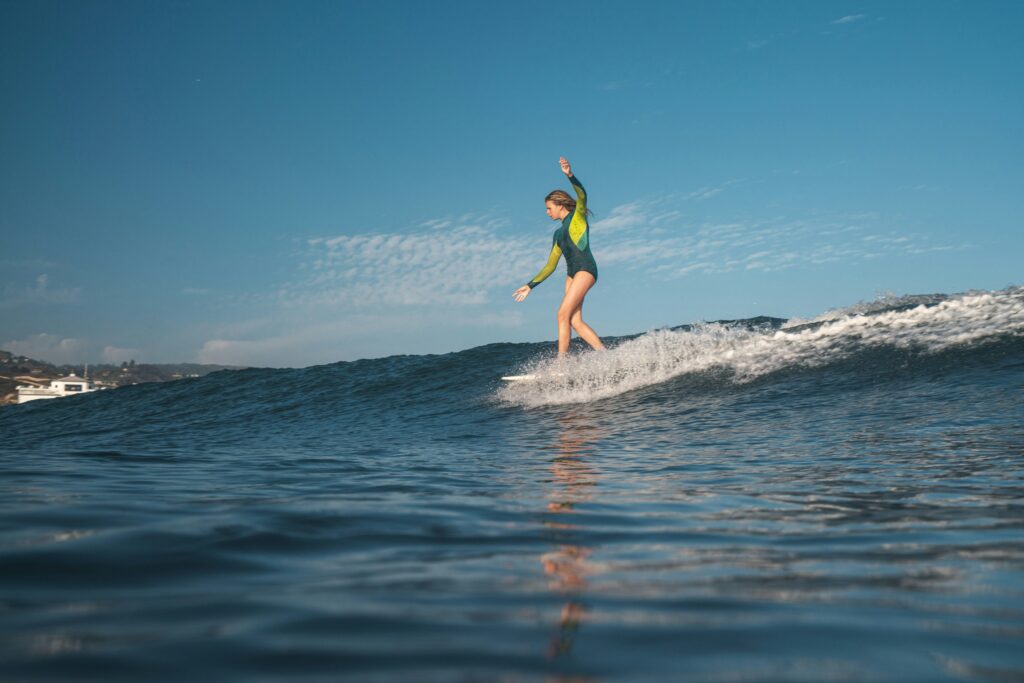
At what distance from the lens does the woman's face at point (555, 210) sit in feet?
32.4

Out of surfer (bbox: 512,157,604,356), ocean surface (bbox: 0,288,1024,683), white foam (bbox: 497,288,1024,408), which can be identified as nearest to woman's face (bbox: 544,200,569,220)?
surfer (bbox: 512,157,604,356)

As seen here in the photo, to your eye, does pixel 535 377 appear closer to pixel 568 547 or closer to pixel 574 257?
pixel 574 257

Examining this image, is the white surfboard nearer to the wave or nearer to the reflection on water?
the wave

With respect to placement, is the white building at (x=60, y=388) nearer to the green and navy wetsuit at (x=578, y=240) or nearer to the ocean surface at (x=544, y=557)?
the green and navy wetsuit at (x=578, y=240)

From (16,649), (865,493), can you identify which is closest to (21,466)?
(16,649)

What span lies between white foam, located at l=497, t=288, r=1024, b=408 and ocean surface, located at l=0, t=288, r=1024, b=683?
2306 millimetres

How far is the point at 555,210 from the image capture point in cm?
987

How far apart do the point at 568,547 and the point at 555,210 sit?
8.16 m

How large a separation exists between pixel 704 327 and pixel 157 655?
10.7 m

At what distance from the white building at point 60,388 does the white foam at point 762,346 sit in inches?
1209

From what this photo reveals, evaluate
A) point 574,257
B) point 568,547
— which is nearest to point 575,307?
point 574,257

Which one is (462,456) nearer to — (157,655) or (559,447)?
(559,447)

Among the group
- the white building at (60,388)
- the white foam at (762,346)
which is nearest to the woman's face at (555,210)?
the white foam at (762,346)

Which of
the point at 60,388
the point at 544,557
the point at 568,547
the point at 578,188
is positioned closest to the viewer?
the point at 544,557
